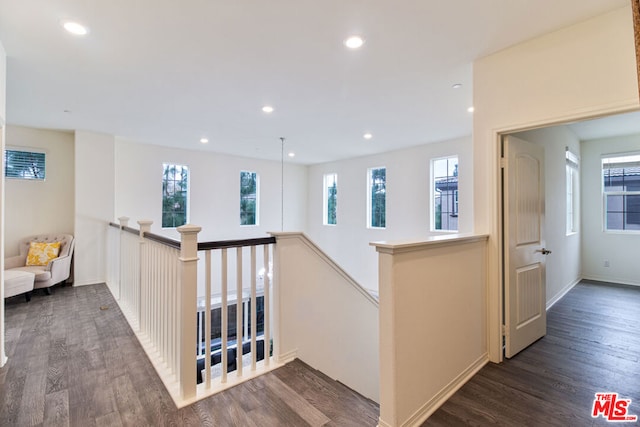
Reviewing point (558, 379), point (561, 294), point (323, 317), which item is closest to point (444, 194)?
point (561, 294)

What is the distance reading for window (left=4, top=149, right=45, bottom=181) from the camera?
4.66 m

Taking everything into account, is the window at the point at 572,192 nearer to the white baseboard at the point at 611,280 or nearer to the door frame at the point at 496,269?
the white baseboard at the point at 611,280

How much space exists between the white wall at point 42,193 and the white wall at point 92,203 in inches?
16.4

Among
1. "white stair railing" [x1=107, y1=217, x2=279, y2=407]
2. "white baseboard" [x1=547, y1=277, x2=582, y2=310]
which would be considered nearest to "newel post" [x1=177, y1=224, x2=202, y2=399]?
"white stair railing" [x1=107, y1=217, x2=279, y2=407]

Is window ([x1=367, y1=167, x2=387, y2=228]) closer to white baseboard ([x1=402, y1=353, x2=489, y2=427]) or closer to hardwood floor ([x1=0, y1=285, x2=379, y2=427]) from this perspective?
white baseboard ([x1=402, y1=353, x2=489, y2=427])

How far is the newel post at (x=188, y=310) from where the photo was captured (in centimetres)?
192

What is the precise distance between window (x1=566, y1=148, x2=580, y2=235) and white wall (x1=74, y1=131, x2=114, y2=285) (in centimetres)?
778

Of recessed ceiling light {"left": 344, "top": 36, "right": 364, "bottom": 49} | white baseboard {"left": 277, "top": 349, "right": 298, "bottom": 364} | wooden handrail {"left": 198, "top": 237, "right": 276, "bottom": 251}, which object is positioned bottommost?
white baseboard {"left": 277, "top": 349, "right": 298, "bottom": 364}

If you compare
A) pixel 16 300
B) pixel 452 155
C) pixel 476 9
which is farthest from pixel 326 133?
pixel 16 300

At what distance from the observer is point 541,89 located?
7.38 feet

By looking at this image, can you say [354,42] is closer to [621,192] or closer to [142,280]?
[142,280]

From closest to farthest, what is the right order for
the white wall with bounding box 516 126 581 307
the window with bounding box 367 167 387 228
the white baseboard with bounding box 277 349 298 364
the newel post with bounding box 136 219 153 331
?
the white baseboard with bounding box 277 349 298 364, the newel post with bounding box 136 219 153 331, the white wall with bounding box 516 126 581 307, the window with bounding box 367 167 387 228

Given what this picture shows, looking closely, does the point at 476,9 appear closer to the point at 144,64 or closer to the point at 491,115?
the point at 491,115

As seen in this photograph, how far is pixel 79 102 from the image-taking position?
3.67m
